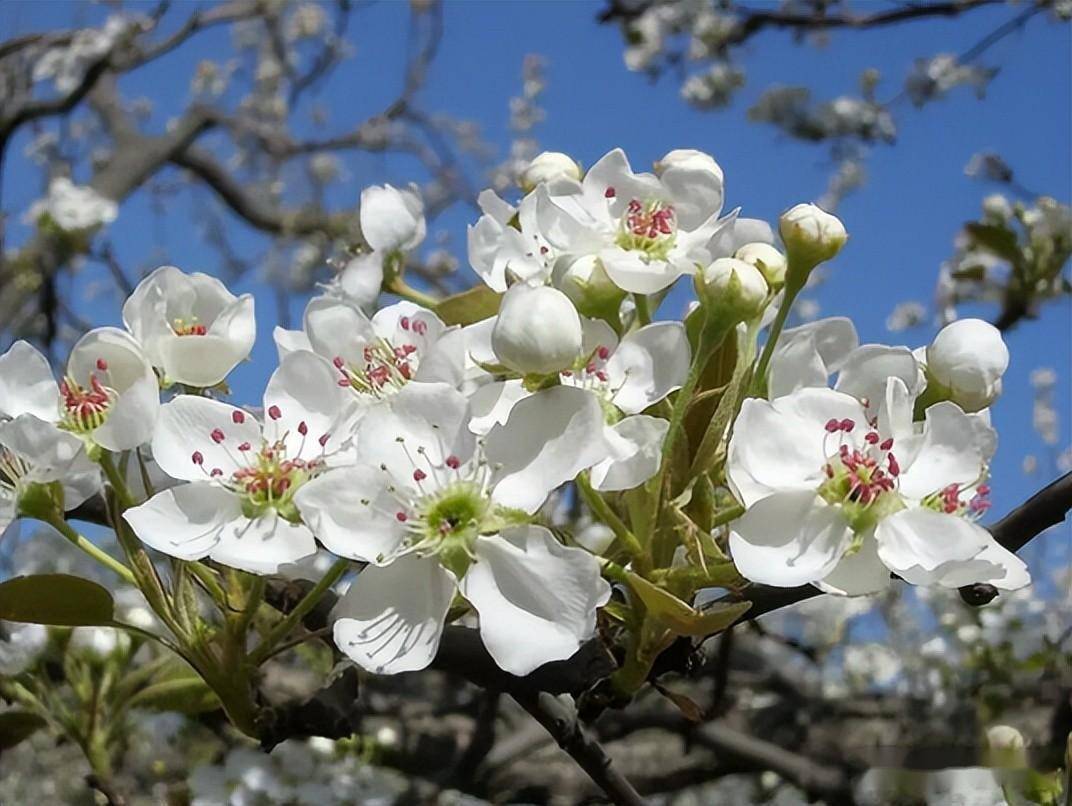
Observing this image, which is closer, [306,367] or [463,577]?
[463,577]

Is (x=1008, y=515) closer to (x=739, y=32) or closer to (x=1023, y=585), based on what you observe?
(x=1023, y=585)

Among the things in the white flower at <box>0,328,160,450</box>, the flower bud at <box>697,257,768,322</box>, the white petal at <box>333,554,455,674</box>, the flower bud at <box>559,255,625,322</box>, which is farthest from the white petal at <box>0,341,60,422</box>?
the flower bud at <box>697,257,768,322</box>

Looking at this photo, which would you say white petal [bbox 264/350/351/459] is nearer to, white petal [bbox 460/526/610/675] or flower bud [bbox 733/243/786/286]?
white petal [bbox 460/526/610/675]

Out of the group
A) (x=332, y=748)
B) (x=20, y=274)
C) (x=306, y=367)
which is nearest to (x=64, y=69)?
(x=20, y=274)

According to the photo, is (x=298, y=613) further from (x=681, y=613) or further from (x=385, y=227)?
(x=385, y=227)

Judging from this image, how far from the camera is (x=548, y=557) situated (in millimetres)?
876

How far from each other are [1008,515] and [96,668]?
4.39 ft

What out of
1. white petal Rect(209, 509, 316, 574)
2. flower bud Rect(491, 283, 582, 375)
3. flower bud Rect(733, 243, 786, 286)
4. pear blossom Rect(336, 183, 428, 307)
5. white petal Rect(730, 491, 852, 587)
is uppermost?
flower bud Rect(491, 283, 582, 375)

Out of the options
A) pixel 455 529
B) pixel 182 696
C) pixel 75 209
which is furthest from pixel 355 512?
pixel 75 209

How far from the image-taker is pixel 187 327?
1.10 meters

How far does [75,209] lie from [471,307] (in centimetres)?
400

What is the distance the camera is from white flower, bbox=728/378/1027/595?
875mm

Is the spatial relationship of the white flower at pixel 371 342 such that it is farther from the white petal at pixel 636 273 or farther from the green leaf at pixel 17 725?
the green leaf at pixel 17 725

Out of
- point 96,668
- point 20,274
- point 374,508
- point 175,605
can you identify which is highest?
point 374,508
